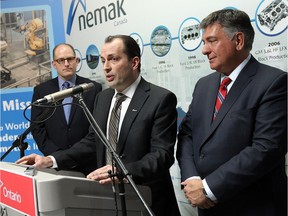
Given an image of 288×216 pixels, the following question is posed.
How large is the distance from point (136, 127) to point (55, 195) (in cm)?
77

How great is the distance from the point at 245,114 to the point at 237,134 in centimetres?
10

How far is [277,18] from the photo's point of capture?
2.35 m

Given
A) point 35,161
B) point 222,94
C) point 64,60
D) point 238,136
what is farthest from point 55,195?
point 64,60

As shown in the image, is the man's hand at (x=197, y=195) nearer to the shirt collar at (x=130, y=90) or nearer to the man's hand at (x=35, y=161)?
the shirt collar at (x=130, y=90)

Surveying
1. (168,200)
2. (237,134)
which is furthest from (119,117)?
(237,134)

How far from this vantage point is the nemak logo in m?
3.43

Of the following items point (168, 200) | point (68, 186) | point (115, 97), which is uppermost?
point (115, 97)

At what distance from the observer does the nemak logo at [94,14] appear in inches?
135

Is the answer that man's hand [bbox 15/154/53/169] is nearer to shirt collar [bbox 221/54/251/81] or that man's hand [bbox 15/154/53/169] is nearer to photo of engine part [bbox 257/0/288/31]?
shirt collar [bbox 221/54/251/81]

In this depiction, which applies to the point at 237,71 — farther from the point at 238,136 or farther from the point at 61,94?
the point at 61,94

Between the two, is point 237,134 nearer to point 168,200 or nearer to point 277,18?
point 168,200

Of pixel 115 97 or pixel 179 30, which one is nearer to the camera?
pixel 115 97

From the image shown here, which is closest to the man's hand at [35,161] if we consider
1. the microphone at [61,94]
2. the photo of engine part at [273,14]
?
the microphone at [61,94]

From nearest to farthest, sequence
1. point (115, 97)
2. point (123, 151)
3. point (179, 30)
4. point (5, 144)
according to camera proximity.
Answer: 1. point (123, 151)
2. point (115, 97)
3. point (179, 30)
4. point (5, 144)
